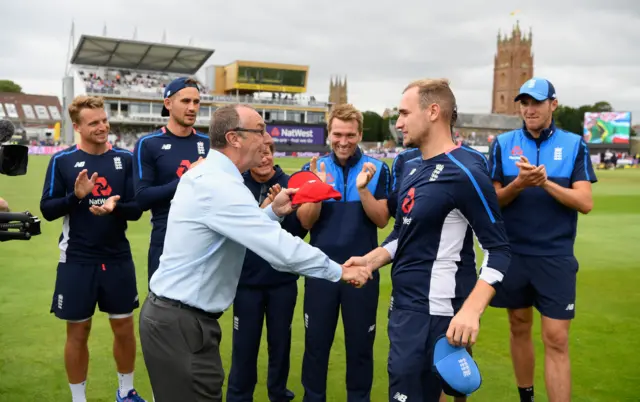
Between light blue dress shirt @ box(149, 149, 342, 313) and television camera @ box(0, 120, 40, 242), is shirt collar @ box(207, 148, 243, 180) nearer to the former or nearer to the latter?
light blue dress shirt @ box(149, 149, 342, 313)

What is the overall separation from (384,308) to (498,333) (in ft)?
5.15

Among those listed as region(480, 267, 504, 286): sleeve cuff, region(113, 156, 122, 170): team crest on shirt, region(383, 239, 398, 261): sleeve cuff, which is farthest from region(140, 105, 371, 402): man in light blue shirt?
region(113, 156, 122, 170): team crest on shirt

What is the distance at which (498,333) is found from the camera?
21.8ft

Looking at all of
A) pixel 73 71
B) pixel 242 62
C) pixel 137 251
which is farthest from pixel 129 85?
pixel 137 251

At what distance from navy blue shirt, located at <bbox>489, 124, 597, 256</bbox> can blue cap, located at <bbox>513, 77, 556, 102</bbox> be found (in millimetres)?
281

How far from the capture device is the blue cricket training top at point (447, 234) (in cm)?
310

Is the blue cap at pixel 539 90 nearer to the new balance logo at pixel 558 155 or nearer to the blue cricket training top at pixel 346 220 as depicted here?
the new balance logo at pixel 558 155

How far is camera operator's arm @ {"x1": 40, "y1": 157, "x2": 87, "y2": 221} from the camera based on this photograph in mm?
4754

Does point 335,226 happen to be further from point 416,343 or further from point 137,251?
point 137,251

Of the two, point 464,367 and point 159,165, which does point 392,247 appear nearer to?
point 464,367

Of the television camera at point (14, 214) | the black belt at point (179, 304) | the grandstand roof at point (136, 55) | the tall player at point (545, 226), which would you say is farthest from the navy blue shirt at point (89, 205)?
the grandstand roof at point (136, 55)

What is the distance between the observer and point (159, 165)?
196 inches

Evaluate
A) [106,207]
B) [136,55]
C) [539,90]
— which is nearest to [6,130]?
[106,207]

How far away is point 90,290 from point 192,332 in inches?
84.0
